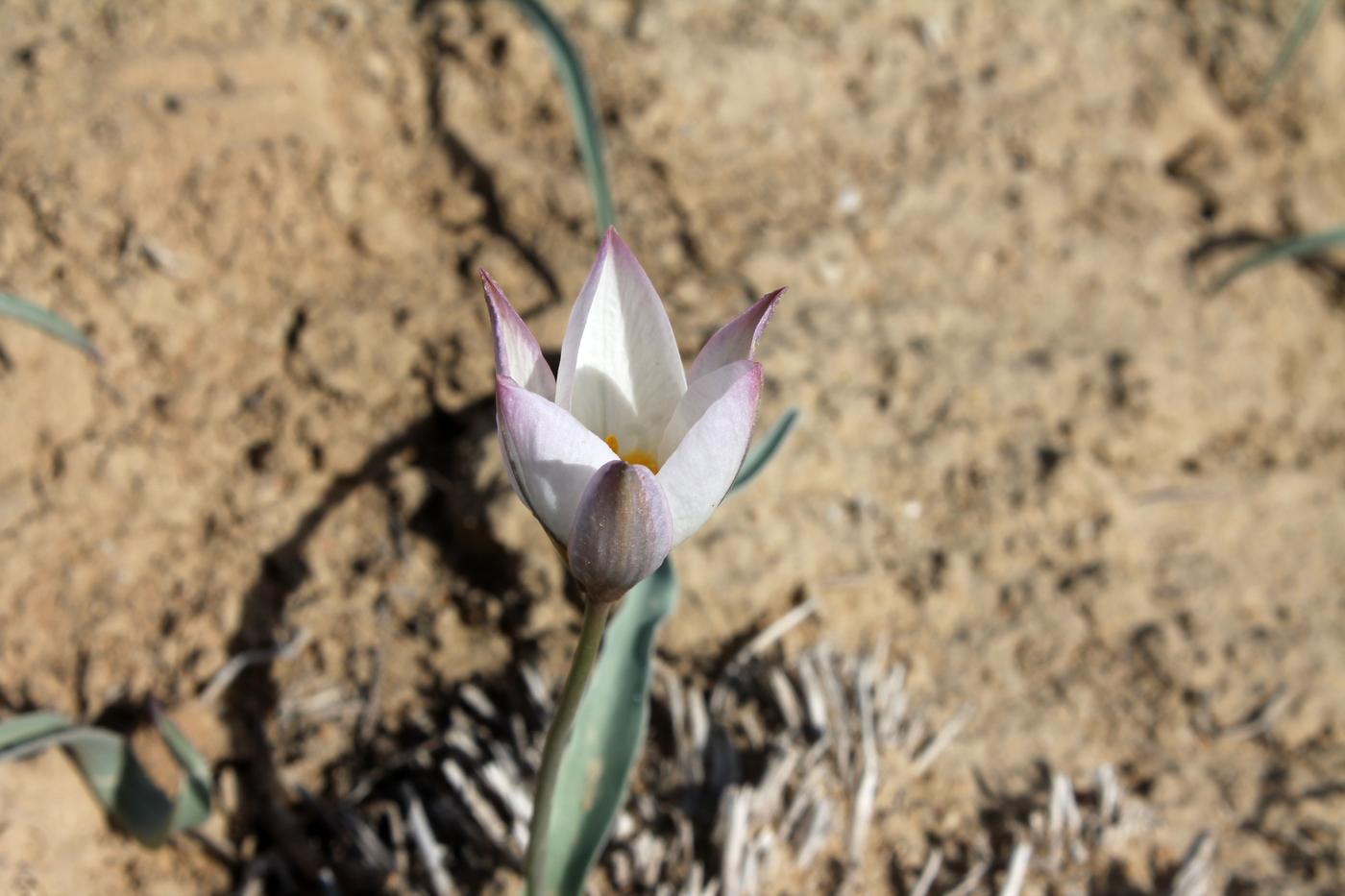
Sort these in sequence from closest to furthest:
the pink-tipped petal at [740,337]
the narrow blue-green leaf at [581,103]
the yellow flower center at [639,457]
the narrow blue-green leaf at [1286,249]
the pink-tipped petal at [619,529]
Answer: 1. the pink-tipped petal at [619,529]
2. the pink-tipped petal at [740,337]
3. the yellow flower center at [639,457]
4. the narrow blue-green leaf at [581,103]
5. the narrow blue-green leaf at [1286,249]

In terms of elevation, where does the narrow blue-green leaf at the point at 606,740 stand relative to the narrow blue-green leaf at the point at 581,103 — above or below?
below

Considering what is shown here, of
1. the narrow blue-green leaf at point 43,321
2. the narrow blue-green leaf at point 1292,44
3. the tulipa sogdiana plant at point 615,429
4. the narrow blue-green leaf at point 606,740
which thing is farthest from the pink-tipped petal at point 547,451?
the narrow blue-green leaf at point 1292,44

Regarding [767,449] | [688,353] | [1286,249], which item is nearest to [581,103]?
[688,353]

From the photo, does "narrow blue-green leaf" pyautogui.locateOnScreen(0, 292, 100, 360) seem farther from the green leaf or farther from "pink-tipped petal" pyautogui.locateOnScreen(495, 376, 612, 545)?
"pink-tipped petal" pyautogui.locateOnScreen(495, 376, 612, 545)

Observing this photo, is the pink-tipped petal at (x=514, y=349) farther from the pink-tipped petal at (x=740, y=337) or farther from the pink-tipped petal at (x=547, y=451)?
the pink-tipped petal at (x=740, y=337)

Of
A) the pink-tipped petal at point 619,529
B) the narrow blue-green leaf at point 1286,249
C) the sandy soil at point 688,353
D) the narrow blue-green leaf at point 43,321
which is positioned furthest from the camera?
the narrow blue-green leaf at point 1286,249

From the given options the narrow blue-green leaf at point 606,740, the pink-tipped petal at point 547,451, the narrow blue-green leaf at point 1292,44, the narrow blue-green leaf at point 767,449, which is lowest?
the narrow blue-green leaf at point 1292,44

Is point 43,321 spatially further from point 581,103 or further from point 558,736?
point 558,736
